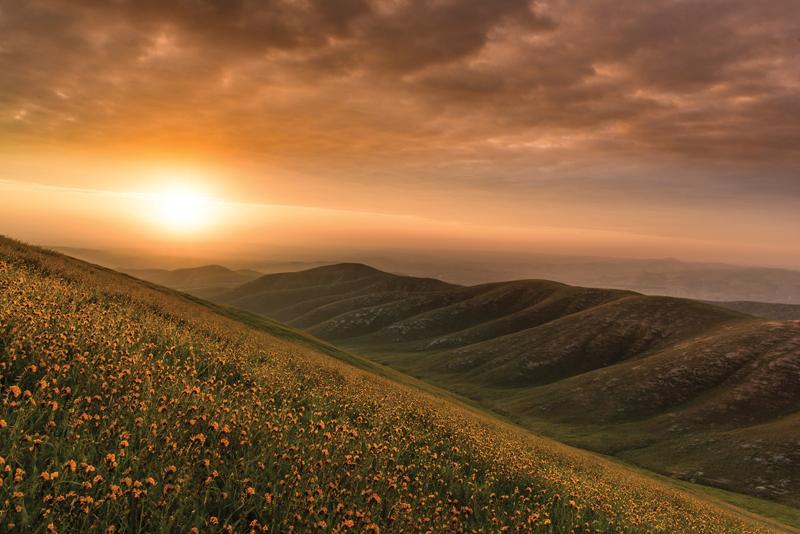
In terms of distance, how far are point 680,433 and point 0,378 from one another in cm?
10584

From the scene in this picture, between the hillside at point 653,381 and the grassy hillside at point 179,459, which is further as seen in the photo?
the hillside at point 653,381

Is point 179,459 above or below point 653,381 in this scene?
above

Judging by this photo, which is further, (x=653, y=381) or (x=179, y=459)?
(x=653, y=381)

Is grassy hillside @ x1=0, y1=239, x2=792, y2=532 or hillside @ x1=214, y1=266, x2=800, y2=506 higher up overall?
grassy hillside @ x1=0, y1=239, x2=792, y2=532

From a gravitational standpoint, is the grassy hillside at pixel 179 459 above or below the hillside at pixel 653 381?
above

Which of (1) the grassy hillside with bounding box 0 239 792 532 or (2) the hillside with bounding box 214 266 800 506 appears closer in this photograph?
(1) the grassy hillside with bounding box 0 239 792 532

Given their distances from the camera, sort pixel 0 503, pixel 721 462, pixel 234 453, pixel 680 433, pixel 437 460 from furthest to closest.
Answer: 1. pixel 680 433
2. pixel 721 462
3. pixel 437 460
4. pixel 234 453
5. pixel 0 503

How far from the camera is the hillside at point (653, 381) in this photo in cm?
7562

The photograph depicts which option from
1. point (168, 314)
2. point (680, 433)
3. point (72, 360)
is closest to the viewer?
point (72, 360)

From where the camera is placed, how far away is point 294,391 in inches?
487

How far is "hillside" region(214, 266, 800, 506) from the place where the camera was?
7562 cm

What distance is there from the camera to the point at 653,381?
105 m

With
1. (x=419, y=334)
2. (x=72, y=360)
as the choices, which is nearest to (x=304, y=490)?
(x=72, y=360)

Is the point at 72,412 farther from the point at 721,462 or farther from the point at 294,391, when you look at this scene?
the point at 721,462
